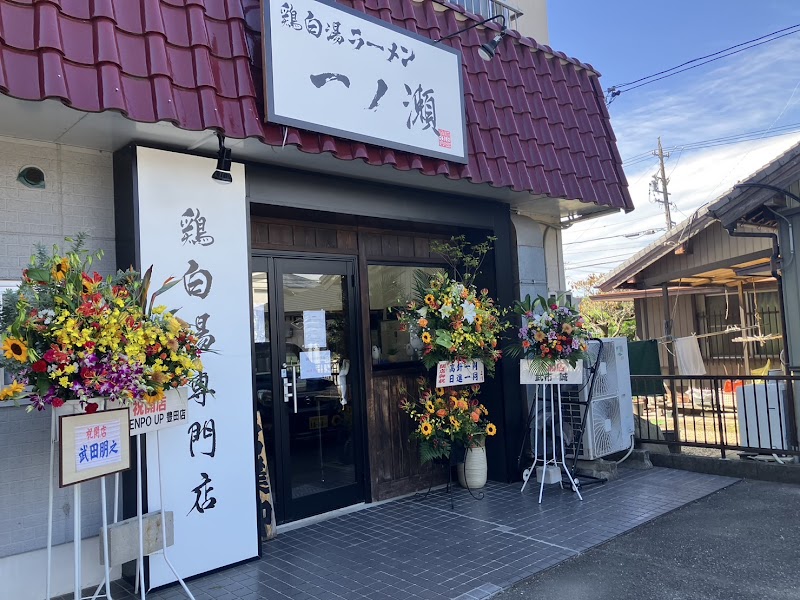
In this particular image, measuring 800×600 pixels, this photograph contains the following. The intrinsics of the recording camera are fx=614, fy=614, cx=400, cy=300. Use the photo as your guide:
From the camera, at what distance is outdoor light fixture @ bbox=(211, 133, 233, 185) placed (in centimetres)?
443

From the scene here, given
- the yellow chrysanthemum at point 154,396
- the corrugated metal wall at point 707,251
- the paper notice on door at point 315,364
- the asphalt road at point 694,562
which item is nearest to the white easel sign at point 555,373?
the asphalt road at point 694,562

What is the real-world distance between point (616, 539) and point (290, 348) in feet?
10.5

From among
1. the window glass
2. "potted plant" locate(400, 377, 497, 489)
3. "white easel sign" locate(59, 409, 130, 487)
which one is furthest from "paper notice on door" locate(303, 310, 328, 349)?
"white easel sign" locate(59, 409, 130, 487)

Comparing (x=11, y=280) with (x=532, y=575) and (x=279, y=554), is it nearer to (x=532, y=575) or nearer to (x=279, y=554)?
(x=279, y=554)

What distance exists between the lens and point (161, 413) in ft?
12.7

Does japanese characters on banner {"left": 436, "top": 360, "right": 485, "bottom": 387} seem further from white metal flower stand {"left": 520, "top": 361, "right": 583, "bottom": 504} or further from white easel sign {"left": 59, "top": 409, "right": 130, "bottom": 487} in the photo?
white easel sign {"left": 59, "top": 409, "right": 130, "bottom": 487}

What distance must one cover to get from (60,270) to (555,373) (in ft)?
14.8

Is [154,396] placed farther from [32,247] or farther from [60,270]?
[32,247]

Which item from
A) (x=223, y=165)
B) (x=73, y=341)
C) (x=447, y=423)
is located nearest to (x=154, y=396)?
(x=73, y=341)

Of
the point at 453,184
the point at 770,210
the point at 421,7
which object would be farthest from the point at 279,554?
the point at 770,210

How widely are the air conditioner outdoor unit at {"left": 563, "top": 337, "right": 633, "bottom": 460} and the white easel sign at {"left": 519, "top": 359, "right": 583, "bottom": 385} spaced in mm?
581

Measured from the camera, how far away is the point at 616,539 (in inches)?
193

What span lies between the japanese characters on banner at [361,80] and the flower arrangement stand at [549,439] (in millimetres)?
2682

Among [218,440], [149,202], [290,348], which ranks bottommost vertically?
[218,440]
